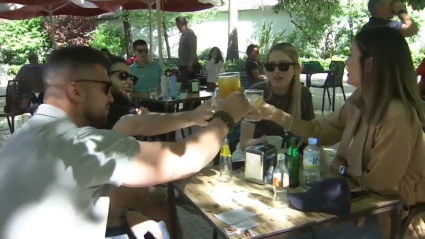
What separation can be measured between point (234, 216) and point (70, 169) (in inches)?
29.3

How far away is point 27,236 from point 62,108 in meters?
0.49

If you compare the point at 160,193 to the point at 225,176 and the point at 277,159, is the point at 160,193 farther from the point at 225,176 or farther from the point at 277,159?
the point at 277,159

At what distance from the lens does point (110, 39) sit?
62.1ft

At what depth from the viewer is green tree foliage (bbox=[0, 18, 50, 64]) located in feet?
58.7

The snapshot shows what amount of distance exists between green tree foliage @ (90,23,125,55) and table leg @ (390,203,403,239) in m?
18.0

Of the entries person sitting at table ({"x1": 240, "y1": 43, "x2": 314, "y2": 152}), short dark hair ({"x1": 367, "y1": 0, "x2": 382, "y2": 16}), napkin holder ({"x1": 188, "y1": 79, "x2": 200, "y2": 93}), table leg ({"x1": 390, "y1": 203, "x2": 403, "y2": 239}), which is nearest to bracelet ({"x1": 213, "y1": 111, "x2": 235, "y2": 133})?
table leg ({"x1": 390, "y1": 203, "x2": 403, "y2": 239})

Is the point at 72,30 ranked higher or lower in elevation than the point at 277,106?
higher

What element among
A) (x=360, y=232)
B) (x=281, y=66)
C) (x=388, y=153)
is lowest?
(x=360, y=232)

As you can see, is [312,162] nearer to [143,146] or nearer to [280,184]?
[280,184]

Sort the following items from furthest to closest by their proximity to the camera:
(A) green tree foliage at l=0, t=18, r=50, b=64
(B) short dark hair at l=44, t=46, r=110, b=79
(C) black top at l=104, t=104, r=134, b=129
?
(A) green tree foliage at l=0, t=18, r=50, b=64 < (C) black top at l=104, t=104, r=134, b=129 < (B) short dark hair at l=44, t=46, r=110, b=79

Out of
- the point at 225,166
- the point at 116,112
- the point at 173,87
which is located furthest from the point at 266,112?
the point at 173,87

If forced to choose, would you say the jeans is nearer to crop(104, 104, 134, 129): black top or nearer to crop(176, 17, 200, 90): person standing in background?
crop(104, 104, 134, 129): black top

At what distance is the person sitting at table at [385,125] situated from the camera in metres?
1.89

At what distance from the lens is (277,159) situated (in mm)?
2119
